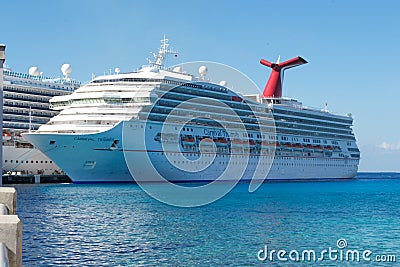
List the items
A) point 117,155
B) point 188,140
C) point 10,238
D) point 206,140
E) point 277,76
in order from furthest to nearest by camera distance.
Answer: point 277,76, point 206,140, point 188,140, point 117,155, point 10,238

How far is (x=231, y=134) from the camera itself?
171ft

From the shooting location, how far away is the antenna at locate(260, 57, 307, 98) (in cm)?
6700

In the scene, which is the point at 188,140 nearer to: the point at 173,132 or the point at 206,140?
the point at 173,132

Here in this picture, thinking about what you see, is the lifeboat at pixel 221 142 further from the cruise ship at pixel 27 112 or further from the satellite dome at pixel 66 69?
the satellite dome at pixel 66 69

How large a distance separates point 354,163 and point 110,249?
63.0 meters

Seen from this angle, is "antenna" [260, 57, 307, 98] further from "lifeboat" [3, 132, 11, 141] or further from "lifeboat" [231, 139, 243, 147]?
"lifeboat" [3, 132, 11, 141]

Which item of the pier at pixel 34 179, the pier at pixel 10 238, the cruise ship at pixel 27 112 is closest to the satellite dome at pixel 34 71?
the cruise ship at pixel 27 112

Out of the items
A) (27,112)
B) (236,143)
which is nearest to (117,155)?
(236,143)

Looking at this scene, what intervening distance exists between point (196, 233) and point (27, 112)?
4099 cm

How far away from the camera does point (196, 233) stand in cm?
1883

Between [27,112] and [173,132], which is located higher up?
[27,112]

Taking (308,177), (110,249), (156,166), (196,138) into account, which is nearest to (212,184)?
(196,138)

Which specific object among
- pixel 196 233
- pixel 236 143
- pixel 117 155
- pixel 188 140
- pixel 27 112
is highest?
pixel 27 112

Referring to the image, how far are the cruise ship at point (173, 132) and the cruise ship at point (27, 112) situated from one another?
14.3 feet
